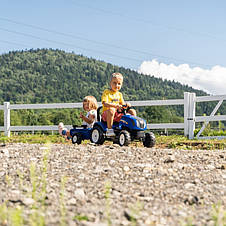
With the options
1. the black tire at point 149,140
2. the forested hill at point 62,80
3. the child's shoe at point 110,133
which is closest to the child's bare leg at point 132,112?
the black tire at point 149,140

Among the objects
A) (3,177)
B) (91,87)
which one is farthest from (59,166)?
(91,87)

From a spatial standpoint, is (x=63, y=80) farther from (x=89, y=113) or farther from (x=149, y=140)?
(x=149, y=140)

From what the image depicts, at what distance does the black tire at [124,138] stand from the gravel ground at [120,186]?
1.02 metres

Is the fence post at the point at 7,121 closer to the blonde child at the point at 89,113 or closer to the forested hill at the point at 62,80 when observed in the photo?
the blonde child at the point at 89,113

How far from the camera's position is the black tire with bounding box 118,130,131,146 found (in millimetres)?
6668

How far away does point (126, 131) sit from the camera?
6.74m

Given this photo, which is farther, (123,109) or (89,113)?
(89,113)

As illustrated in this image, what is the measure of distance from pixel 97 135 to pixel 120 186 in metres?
3.63

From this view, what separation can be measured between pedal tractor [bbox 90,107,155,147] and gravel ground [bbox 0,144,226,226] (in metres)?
1.12

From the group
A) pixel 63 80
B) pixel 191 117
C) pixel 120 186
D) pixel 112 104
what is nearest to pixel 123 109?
pixel 112 104

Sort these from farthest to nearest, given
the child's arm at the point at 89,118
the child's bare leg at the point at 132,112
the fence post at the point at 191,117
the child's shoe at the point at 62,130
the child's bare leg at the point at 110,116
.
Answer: the fence post at the point at 191,117, the child's shoe at the point at 62,130, the child's arm at the point at 89,118, the child's bare leg at the point at 132,112, the child's bare leg at the point at 110,116

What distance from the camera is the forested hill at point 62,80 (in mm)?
123188

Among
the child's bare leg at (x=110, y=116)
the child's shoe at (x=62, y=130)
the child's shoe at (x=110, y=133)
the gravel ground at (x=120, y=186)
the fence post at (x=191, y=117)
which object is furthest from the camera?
the fence post at (x=191, y=117)

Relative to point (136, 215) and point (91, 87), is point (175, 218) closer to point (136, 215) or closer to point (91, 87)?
point (136, 215)
